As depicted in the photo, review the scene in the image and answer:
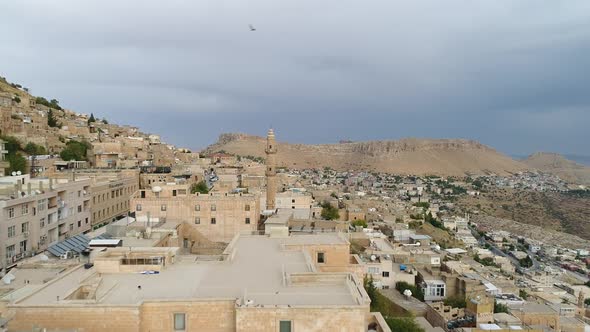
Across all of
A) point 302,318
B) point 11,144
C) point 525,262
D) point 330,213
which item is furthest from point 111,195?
point 525,262

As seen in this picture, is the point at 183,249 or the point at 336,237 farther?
the point at 183,249

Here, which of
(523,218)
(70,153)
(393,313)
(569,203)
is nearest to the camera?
(393,313)

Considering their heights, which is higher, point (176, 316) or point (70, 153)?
point (70, 153)

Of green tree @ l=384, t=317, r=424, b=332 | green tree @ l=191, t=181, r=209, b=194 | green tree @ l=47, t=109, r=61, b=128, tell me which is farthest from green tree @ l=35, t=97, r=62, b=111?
green tree @ l=384, t=317, r=424, b=332

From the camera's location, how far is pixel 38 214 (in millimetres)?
23719

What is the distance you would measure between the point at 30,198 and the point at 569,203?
111 meters

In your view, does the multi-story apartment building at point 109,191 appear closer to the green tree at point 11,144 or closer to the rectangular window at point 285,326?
the green tree at point 11,144

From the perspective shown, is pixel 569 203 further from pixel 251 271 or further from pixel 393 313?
pixel 251 271

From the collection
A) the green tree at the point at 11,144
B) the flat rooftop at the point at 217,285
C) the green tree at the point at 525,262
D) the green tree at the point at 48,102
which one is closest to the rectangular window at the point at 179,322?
the flat rooftop at the point at 217,285

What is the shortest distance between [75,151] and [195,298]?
45.5 m

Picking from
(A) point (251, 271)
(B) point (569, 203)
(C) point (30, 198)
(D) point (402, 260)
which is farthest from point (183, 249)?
(B) point (569, 203)

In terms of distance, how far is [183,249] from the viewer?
76.8 ft

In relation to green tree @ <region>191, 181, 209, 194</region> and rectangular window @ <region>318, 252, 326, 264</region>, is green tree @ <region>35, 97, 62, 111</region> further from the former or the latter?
rectangular window @ <region>318, 252, 326, 264</region>

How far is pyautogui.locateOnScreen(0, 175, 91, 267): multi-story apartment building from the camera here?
2112 cm
